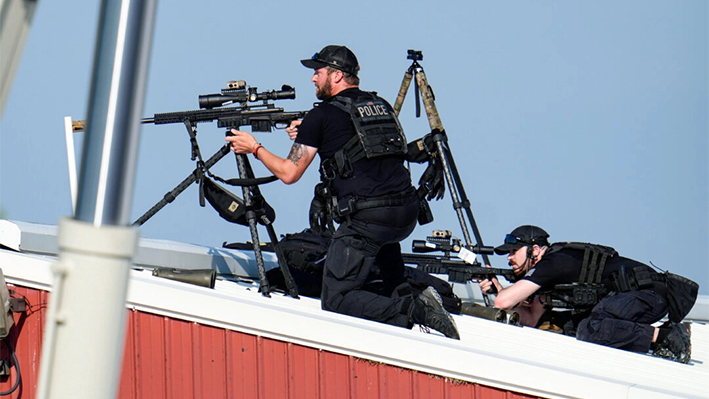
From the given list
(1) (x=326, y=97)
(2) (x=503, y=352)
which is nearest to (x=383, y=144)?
(1) (x=326, y=97)

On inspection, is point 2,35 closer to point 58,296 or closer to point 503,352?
point 58,296

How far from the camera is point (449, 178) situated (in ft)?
36.1

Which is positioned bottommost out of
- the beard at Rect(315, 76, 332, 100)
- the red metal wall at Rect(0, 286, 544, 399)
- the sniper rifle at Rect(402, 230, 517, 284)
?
the red metal wall at Rect(0, 286, 544, 399)

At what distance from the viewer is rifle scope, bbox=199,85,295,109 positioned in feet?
23.6

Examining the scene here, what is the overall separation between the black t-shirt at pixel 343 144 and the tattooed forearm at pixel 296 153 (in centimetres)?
5

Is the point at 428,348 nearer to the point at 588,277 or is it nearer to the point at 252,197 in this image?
the point at 252,197

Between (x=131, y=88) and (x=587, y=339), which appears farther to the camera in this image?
(x=587, y=339)

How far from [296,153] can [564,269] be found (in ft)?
8.62

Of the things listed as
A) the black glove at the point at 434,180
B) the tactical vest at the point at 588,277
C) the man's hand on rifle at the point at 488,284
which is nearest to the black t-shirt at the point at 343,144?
the tactical vest at the point at 588,277

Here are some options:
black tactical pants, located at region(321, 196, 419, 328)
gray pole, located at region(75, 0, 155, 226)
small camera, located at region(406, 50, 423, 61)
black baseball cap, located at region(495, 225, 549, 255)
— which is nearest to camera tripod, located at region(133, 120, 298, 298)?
black tactical pants, located at region(321, 196, 419, 328)

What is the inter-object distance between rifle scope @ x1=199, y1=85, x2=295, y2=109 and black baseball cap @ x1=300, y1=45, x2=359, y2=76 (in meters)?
0.50

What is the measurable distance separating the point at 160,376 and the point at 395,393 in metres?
1.57

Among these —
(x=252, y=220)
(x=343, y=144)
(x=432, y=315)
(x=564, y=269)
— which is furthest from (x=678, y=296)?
(x=252, y=220)

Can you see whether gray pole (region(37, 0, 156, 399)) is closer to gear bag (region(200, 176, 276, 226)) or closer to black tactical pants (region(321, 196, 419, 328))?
black tactical pants (region(321, 196, 419, 328))
